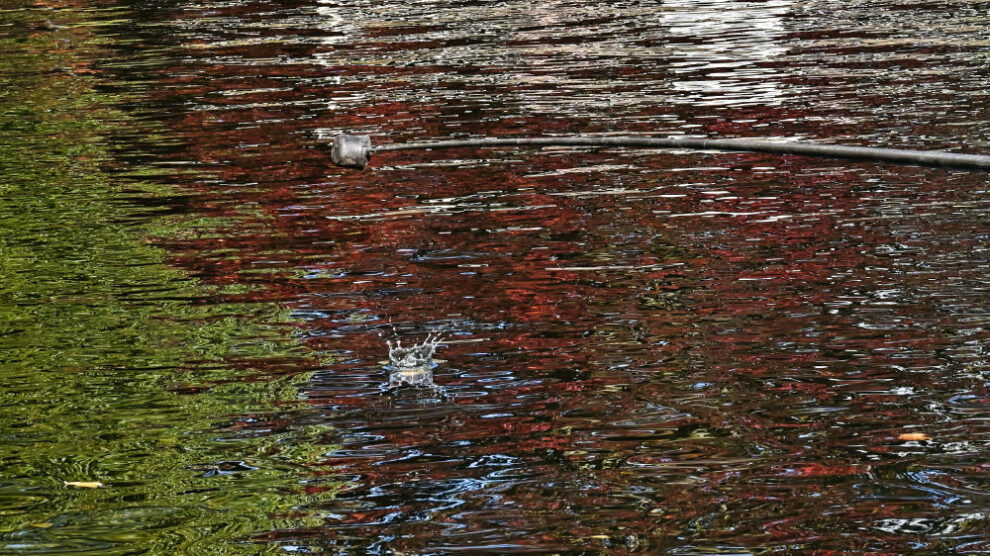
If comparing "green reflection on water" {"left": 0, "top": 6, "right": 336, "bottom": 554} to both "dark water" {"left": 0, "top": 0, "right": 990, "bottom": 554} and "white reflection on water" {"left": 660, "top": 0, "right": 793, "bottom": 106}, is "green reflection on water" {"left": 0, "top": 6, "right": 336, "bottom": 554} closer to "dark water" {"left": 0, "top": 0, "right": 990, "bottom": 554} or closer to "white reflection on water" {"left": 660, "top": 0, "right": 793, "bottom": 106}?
"dark water" {"left": 0, "top": 0, "right": 990, "bottom": 554}

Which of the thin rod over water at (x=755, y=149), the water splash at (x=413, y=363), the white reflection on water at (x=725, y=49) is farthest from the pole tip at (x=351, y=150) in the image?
the white reflection on water at (x=725, y=49)

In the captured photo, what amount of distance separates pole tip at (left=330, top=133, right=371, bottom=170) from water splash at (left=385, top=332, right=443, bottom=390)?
98cm

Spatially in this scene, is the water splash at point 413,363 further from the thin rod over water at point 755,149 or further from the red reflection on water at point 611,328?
the thin rod over water at point 755,149

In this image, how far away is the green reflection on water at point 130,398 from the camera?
5.79 metres

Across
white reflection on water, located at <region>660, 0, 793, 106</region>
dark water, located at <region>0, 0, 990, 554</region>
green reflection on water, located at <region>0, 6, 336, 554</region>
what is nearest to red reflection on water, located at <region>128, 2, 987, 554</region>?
dark water, located at <region>0, 0, 990, 554</region>

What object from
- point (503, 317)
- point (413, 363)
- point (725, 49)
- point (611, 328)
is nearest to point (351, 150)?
point (413, 363)

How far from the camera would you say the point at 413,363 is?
745 cm

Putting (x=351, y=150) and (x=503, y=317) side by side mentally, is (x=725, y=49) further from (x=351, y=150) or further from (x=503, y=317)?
(x=351, y=150)

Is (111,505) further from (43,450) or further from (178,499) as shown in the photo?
(43,450)

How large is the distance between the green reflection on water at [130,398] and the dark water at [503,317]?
0.08ft

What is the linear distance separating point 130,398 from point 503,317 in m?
2.04

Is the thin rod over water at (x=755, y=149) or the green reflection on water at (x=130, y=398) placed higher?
the thin rod over water at (x=755, y=149)

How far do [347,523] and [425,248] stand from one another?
4.26 meters

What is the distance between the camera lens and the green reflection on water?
19.0 feet
